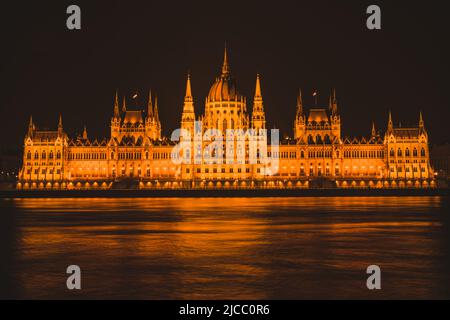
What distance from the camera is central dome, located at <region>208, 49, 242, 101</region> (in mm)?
143750

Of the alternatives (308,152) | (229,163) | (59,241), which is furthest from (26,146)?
(59,241)

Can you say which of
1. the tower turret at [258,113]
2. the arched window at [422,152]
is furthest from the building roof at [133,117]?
the arched window at [422,152]

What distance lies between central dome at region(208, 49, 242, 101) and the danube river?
9862cm

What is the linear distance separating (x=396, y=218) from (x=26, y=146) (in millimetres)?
106611

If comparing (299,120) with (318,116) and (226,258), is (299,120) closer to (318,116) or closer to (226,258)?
(318,116)

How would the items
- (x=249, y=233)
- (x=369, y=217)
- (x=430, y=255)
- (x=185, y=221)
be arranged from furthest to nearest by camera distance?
(x=369, y=217) → (x=185, y=221) → (x=249, y=233) → (x=430, y=255)

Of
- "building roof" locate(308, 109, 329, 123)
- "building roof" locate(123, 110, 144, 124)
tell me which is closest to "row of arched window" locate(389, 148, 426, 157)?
"building roof" locate(308, 109, 329, 123)

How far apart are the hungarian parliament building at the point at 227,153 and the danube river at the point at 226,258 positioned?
81942 mm

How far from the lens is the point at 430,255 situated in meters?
28.1

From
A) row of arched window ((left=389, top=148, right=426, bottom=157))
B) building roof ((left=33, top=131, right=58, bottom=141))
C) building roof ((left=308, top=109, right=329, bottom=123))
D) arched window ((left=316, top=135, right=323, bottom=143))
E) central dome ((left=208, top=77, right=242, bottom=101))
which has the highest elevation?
central dome ((left=208, top=77, right=242, bottom=101))

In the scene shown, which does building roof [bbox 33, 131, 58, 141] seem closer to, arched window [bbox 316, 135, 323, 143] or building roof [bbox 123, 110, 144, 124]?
building roof [bbox 123, 110, 144, 124]

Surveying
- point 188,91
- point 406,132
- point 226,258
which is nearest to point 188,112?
point 188,91

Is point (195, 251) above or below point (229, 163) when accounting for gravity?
below

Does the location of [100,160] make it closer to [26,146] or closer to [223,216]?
[26,146]
